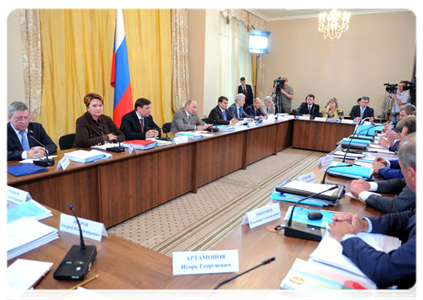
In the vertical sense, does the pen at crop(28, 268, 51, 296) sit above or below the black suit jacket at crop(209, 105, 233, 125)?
below

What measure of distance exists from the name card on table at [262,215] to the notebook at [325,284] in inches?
13.0

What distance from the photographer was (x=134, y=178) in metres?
2.73

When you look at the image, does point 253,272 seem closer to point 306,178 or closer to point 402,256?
point 402,256

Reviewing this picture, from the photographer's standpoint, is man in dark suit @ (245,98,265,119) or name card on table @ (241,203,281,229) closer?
name card on table @ (241,203,281,229)

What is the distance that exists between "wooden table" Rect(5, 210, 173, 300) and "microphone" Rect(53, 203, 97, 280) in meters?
0.02

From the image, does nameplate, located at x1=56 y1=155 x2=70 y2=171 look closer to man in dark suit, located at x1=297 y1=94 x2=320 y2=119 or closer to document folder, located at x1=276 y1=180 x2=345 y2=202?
document folder, located at x1=276 y1=180 x2=345 y2=202

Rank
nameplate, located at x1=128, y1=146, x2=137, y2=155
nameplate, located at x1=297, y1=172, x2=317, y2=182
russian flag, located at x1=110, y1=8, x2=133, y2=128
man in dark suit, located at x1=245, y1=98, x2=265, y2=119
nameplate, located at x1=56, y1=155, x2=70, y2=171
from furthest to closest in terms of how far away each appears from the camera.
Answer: man in dark suit, located at x1=245, y1=98, x2=265, y2=119
russian flag, located at x1=110, y1=8, x2=133, y2=128
nameplate, located at x1=128, y1=146, x2=137, y2=155
nameplate, located at x1=56, y1=155, x2=70, y2=171
nameplate, located at x1=297, y1=172, x2=317, y2=182

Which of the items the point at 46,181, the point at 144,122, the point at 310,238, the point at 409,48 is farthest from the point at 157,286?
the point at 409,48

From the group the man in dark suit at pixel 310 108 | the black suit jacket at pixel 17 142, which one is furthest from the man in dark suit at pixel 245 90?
the black suit jacket at pixel 17 142

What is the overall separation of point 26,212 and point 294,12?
8.19m

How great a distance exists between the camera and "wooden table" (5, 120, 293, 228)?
7.09 feet

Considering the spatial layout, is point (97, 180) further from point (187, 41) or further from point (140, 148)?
point (187, 41)

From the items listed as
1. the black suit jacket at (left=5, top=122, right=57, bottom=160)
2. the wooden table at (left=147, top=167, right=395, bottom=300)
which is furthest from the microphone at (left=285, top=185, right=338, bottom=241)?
the black suit jacket at (left=5, top=122, right=57, bottom=160)

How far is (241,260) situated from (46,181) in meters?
1.58
